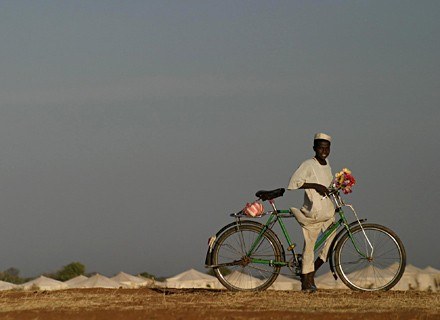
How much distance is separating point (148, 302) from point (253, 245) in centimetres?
200

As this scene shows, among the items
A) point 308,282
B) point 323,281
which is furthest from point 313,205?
point 323,281

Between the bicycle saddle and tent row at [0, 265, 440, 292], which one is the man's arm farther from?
tent row at [0, 265, 440, 292]

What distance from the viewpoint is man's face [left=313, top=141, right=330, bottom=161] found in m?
14.9

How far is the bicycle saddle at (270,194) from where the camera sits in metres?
15.0

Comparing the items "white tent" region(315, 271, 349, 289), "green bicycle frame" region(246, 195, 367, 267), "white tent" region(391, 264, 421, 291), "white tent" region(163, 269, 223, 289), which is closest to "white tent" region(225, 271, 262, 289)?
"green bicycle frame" region(246, 195, 367, 267)

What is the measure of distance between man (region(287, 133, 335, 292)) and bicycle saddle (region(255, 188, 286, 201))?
0.14 m

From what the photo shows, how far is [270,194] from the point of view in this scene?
49.3 feet

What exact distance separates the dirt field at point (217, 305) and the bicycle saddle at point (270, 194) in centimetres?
135

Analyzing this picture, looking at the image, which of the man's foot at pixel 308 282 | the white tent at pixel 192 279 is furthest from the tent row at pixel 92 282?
the man's foot at pixel 308 282

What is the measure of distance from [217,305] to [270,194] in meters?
→ 2.24

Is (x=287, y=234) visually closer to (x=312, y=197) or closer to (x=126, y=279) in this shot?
(x=312, y=197)

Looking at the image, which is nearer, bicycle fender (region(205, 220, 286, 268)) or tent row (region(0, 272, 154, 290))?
bicycle fender (region(205, 220, 286, 268))

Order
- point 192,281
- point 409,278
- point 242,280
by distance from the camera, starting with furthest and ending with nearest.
→ point 192,281
point 409,278
point 242,280

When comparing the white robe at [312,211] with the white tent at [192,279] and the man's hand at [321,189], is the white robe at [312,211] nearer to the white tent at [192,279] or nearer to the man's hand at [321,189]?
the man's hand at [321,189]
